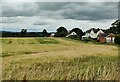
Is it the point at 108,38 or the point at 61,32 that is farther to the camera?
the point at 61,32

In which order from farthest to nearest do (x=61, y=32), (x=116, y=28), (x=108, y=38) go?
(x=61, y=32), (x=116, y=28), (x=108, y=38)

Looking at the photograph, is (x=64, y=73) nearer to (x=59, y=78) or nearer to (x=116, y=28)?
(x=59, y=78)

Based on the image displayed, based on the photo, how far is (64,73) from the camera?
1188 cm

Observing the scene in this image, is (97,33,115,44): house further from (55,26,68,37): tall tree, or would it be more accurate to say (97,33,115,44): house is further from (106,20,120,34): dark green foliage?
(55,26,68,37): tall tree

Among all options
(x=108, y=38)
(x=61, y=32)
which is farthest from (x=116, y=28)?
(x=61, y=32)

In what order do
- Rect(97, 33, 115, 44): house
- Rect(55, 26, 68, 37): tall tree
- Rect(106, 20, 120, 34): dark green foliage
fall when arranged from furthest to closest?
Rect(55, 26, 68, 37): tall tree < Rect(106, 20, 120, 34): dark green foliage < Rect(97, 33, 115, 44): house

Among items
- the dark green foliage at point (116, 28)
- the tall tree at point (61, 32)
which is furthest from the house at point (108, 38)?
the tall tree at point (61, 32)

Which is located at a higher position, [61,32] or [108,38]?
[61,32]

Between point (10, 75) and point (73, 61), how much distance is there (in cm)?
574

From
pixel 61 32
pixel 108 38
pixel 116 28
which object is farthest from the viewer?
pixel 61 32

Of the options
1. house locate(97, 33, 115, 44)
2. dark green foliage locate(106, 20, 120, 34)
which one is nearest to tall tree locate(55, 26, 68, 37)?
dark green foliage locate(106, 20, 120, 34)

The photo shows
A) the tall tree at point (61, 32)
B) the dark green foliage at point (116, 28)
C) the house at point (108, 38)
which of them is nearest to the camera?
the house at point (108, 38)

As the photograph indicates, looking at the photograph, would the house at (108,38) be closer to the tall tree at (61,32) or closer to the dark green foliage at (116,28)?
the dark green foliage at (116,28)

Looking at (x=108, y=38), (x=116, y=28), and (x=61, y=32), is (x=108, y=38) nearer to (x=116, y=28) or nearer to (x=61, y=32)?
(x=116, y=28)
